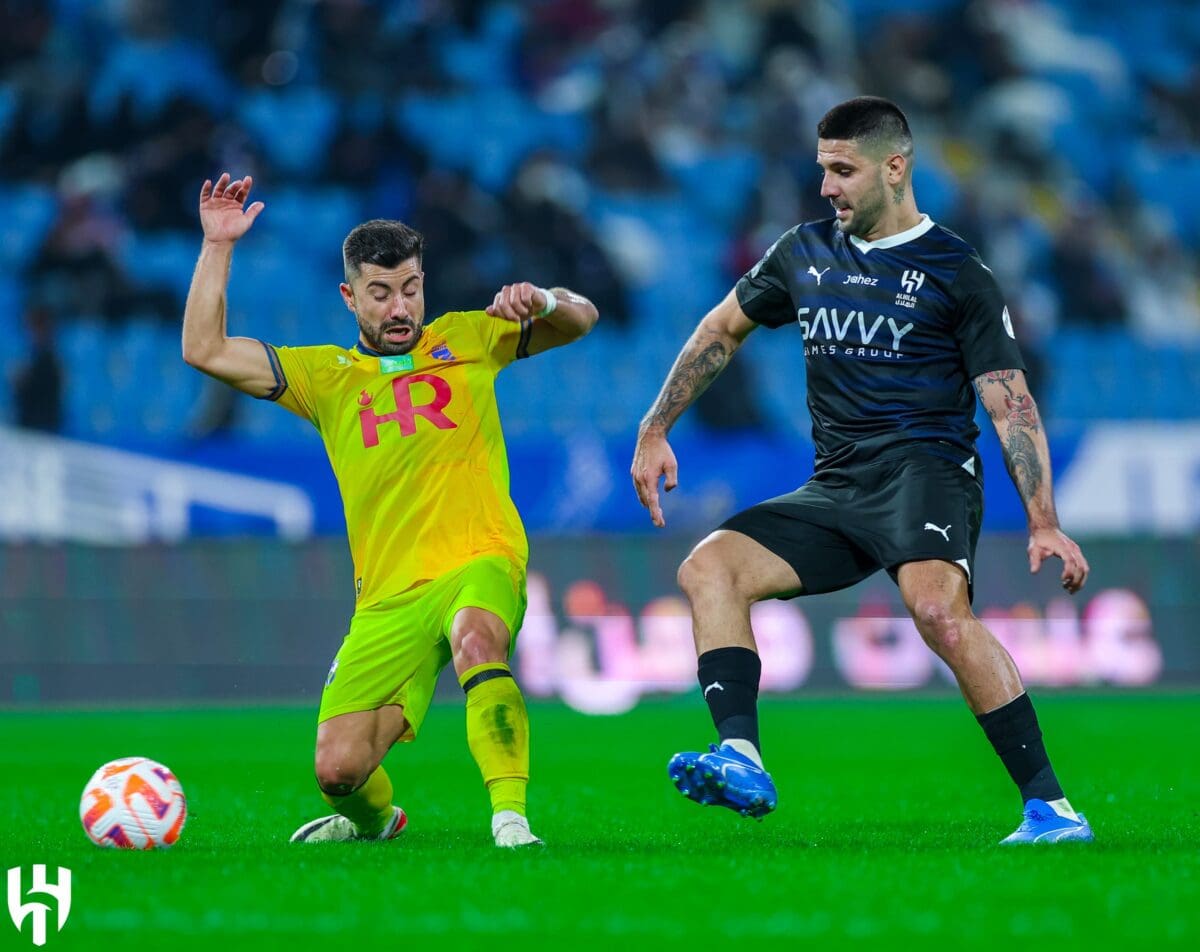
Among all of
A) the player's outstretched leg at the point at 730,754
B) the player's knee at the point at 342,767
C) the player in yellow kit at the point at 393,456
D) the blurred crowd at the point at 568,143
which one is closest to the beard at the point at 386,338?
the player in yellow kit at the point at 393,456

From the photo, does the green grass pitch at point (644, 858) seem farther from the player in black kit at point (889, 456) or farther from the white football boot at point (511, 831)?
the player in black kit at point (889, 456)

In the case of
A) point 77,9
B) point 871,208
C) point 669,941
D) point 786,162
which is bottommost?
point 669,941

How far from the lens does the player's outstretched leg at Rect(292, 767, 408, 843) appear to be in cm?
587

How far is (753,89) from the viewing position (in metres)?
17.7

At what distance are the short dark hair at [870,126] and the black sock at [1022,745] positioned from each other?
5.55ft

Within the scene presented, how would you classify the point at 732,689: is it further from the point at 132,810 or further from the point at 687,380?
the point at 132,810

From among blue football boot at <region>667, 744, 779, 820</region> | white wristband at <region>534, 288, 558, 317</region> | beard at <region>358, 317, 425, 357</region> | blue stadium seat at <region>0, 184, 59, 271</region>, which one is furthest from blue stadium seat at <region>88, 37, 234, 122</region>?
blue football boot at <region>667, 744, 779, 820</region>

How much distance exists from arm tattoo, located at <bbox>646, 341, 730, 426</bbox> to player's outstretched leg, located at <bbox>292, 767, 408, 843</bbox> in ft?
4.73

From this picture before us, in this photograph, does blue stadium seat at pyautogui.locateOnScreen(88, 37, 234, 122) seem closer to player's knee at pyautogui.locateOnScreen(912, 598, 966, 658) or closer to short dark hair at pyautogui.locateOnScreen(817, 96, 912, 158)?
short dark hair at pyautogui.locateOnScreen(817, 96, 912, 158)

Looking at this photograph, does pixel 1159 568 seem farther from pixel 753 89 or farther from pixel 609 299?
pixel 753 89

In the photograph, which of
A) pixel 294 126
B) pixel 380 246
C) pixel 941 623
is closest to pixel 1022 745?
pixel 941 623

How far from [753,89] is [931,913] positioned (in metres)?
14.5

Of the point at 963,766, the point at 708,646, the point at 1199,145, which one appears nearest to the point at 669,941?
the point at 708,646

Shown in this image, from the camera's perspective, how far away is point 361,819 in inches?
235
